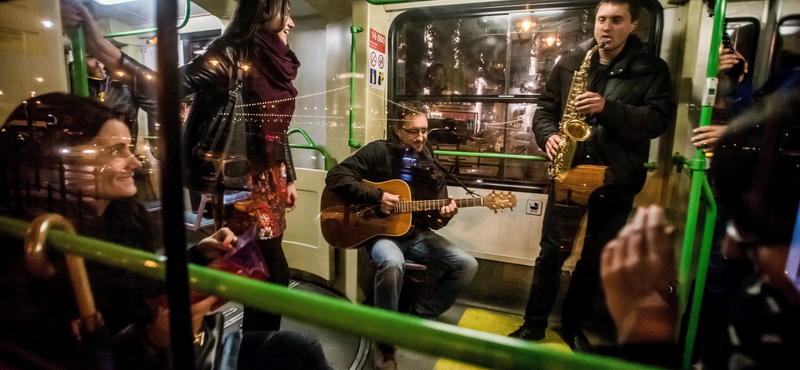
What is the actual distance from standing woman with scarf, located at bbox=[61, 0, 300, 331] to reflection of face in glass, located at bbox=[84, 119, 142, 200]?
0.36 m

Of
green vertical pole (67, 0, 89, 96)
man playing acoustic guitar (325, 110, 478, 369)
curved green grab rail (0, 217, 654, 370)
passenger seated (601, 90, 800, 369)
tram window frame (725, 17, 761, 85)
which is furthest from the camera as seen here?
man playing acoustic guitar (325, 110, 478, 369)

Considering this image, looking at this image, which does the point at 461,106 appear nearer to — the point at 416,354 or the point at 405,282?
the point at 405,282

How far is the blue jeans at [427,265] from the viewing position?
7.13 feet

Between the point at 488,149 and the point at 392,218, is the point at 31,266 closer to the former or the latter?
the point at 392,218

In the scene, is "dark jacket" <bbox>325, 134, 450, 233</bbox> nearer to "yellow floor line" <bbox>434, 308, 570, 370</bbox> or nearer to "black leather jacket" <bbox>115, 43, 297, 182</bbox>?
"yellow floor line" <bbox>434, 308, 570, 370</bbox>

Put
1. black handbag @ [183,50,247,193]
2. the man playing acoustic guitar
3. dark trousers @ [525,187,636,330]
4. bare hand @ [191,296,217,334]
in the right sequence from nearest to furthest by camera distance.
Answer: bare hand @ [191,296,217,334]
black handbag @ [183,50,247,193]
dark trousers @ [525,187,636,330]
the man playing acoustic guitar

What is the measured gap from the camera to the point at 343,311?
23.6 inches

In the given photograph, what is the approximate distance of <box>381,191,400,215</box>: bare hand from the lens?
90.9 inches

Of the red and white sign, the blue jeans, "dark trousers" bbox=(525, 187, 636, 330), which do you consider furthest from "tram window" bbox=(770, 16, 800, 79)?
the red and white sign

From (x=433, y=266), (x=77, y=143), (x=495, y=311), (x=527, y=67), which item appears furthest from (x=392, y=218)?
(x=77, y=143)

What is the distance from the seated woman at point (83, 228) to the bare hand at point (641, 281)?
0.98 meters

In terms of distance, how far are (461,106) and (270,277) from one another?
1670mm

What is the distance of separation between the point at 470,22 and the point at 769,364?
2319 mm

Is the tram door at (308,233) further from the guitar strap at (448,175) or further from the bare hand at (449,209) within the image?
the bare hand at (449,209)
